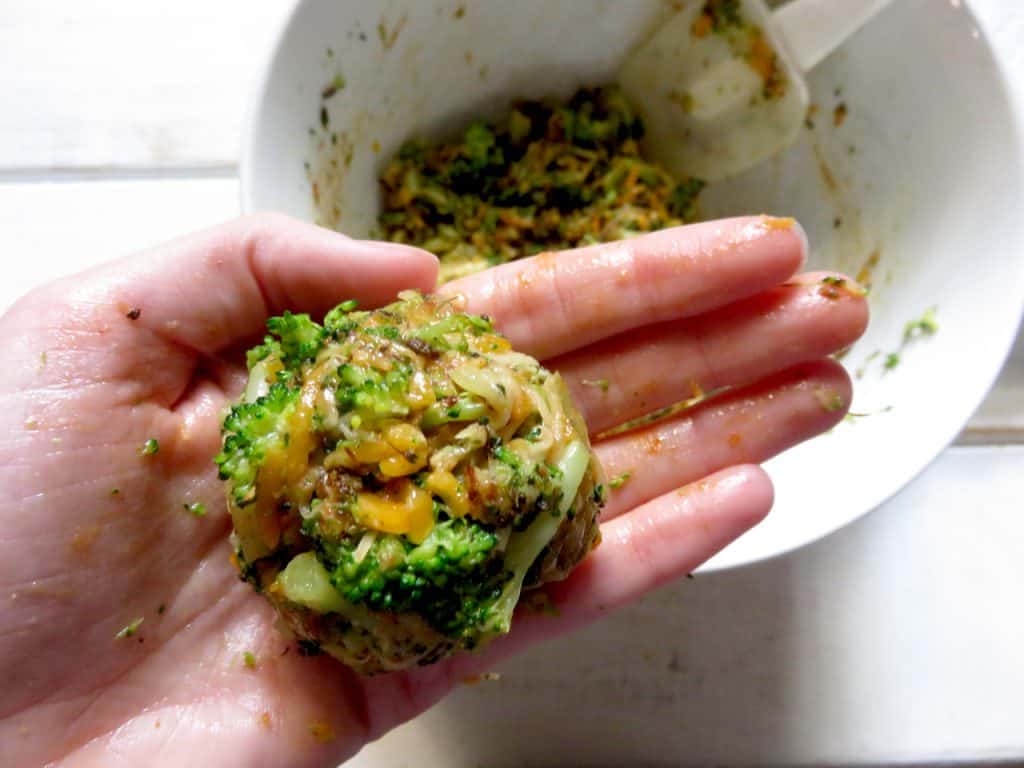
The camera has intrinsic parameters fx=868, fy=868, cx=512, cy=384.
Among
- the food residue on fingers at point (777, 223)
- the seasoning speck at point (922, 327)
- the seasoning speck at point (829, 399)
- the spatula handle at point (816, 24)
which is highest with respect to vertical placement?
the spatula handle at point (816, 24)

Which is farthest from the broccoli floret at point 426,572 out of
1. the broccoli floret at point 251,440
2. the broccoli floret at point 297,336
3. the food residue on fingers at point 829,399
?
the food residue on fingers at point 829,399

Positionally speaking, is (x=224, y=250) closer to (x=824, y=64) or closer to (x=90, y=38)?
(x=90, y=38)

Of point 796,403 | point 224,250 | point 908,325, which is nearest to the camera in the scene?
point 224,250

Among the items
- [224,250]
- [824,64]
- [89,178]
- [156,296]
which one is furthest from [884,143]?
[89,178]

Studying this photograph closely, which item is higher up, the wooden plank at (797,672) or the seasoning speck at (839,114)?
the seasoning speck at (839,114)

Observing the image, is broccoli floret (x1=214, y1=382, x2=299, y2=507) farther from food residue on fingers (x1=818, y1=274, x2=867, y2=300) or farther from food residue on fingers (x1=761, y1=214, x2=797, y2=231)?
food residue on fingers (x1=818, y1=274, x2=867, y2=300)

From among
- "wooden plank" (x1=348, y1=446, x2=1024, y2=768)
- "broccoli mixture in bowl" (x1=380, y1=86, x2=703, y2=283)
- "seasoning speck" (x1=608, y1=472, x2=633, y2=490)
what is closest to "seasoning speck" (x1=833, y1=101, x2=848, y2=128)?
"broccoli mixture in bowl" (x1=380, y1=86, x2=703, y2=283)

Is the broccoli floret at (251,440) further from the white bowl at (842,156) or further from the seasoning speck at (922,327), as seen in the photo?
the seasoning speck at (922,327)
